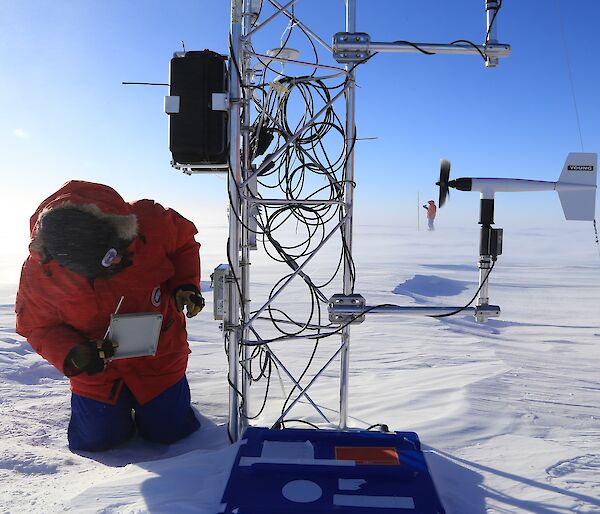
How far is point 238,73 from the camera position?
2.65m

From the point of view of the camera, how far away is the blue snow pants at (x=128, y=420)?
2.88 metres

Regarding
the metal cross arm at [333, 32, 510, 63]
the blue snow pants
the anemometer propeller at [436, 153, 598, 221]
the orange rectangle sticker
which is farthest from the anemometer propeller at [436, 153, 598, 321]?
the blue snow pants

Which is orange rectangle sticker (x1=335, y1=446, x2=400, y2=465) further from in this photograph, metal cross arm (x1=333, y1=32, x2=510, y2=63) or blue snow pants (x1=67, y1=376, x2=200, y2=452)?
metal cross arm (x1=333, y1=32, x2=510, y2=63)

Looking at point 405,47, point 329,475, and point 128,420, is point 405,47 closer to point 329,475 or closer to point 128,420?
point 329,475

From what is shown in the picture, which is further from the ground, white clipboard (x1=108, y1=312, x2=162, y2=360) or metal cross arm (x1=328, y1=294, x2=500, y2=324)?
Answer: metal cross arm (x1=328, y1=294, x2=500, y2=324)

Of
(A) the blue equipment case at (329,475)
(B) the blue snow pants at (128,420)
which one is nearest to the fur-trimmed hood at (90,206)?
(B) the blue snow pants at (128,420)

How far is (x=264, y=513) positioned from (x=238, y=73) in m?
2.08

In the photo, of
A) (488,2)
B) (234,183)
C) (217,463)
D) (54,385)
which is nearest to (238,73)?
(234,183)

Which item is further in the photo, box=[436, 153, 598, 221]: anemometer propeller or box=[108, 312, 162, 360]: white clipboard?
box=[108, 312, 162, 360]: white clipboard

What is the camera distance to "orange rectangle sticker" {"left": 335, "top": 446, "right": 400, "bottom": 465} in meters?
2.13

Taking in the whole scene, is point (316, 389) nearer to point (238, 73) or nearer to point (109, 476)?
point (109, 476)

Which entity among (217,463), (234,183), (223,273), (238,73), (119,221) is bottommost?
(217,463)

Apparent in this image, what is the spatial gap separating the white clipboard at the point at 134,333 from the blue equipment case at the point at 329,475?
2.47 ft

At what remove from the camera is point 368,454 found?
2.20m
